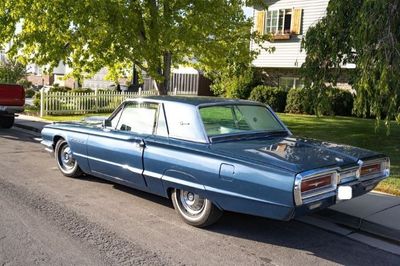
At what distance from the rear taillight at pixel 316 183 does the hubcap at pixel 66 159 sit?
4.33 m

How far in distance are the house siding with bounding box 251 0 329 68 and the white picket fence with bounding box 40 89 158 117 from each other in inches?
258

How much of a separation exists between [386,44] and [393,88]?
783mm

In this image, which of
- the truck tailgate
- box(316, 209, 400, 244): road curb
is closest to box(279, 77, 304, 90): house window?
the truck tailgate

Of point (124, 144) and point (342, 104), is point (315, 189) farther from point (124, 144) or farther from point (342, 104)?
point (342, 104)

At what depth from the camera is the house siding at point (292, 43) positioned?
21.6 metres

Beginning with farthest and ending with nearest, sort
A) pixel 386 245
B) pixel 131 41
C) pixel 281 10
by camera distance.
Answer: pixel 281 10, pixel 131 41, pixel 386 245

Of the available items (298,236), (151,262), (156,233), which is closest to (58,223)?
(156,233)

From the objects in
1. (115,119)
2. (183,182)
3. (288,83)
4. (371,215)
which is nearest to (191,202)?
(183,182)

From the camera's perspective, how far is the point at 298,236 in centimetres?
519

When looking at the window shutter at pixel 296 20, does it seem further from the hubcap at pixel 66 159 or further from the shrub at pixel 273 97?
the hubcap at pixel 66 159

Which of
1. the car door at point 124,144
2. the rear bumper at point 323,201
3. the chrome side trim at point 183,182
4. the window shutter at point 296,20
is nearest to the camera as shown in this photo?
the rear bumper at point 323,201

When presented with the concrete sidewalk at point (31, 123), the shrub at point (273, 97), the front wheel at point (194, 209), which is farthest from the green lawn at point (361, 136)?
the concrete sidewalk at point (31, 123)

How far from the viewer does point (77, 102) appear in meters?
20.2

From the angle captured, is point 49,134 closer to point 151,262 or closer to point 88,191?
point 88,191
